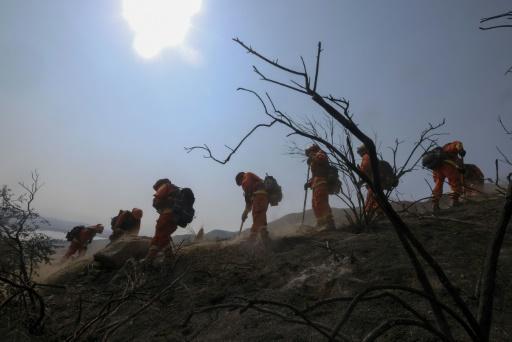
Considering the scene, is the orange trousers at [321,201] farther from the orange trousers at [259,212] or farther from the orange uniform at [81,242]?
the orange uniform at [81,242]

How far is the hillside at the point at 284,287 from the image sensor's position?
283 centimetres

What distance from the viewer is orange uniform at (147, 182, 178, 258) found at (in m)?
6.66

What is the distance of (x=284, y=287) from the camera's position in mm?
4219

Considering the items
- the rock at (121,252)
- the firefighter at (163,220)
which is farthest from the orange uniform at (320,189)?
the rock at (121,252)

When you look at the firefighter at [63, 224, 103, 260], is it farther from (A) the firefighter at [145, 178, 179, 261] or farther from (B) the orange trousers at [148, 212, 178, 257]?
(B) the orange trousers at [148, 212, 178, 257]

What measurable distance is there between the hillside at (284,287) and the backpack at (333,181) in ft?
3.42

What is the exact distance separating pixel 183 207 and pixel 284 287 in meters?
3.35

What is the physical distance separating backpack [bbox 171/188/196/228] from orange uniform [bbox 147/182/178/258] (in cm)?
11

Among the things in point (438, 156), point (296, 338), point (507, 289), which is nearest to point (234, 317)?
point (296, 338)

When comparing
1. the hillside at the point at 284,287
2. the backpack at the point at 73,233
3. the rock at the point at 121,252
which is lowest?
the hillside at the point at 284,287

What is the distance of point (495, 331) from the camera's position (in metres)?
2.52

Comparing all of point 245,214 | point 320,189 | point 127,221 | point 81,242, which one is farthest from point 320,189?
point 81,242

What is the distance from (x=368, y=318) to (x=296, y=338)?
0.68 metres

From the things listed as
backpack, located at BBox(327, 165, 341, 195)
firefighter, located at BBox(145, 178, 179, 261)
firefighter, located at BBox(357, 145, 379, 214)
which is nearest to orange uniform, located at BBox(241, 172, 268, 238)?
backpack, located at BBox(327, 165, 341, 195)
